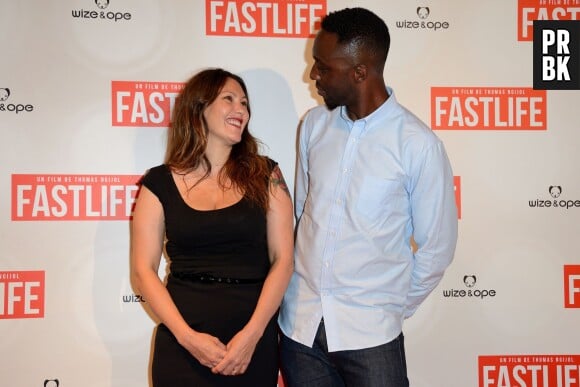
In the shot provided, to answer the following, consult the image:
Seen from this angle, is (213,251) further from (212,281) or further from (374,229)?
(374,229)

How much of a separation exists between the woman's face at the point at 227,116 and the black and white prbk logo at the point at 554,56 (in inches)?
58.5

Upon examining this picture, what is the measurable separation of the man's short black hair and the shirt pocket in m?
0.40

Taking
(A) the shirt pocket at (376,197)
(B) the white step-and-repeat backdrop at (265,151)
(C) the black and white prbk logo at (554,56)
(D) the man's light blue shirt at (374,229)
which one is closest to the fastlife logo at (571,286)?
(B) the white step-and-repeat backdrop at (265,151)

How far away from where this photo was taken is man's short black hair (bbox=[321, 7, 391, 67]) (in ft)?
5.87

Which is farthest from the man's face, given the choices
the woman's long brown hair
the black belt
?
the black belt

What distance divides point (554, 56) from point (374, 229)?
152cm

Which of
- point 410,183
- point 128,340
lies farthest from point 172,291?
point 410,183

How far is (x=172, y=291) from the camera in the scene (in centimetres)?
192

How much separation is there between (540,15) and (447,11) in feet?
1.48

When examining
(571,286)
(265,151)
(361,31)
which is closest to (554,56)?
(571,286)

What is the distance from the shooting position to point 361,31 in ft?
5.90

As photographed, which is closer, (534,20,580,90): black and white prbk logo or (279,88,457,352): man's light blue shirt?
(279,88,457,352): man's light blue shirt

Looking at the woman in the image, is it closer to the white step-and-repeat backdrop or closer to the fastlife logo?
the white step-and-repeat backdrop

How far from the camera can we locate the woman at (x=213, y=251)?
5.99 ft
